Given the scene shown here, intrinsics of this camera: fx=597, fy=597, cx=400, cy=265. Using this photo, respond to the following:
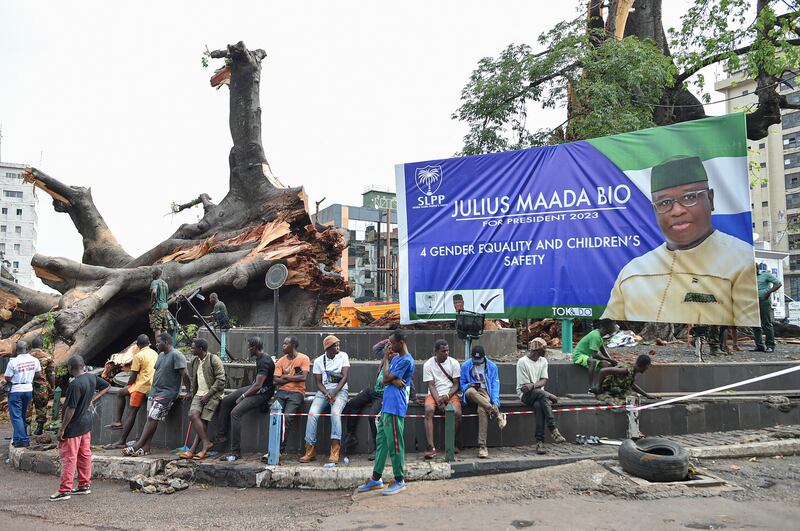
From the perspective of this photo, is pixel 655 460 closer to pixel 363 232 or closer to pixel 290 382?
pixel 290 382

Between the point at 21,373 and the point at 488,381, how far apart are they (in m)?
7.73

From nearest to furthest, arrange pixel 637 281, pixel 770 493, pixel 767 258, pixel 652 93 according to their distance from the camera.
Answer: pixel 770 493 → pixel 637 281 → pixel 652 93 → pixel 767 258

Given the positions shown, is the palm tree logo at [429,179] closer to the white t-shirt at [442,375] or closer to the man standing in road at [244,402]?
the white t-shirt at [442,375]

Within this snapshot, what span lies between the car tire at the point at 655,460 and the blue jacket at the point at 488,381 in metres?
1.69

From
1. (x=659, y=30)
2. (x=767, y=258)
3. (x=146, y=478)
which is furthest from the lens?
(x=767, y=258)

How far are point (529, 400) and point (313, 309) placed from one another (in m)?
9.89

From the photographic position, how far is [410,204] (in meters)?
11.2

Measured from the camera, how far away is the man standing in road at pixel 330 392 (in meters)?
7.67

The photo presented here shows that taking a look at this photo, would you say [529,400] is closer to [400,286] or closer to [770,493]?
[770,493]

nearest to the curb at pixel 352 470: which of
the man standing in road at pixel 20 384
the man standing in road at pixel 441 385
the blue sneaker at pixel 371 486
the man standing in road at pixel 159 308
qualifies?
the blue sneaker at pixel 371 486

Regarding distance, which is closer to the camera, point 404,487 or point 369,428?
point 404,487

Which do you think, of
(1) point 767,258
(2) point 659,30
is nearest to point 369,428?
(2) point 659,30

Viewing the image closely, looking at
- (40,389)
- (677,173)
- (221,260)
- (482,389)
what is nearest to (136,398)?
(40,389)

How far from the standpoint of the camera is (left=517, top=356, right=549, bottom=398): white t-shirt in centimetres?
809
